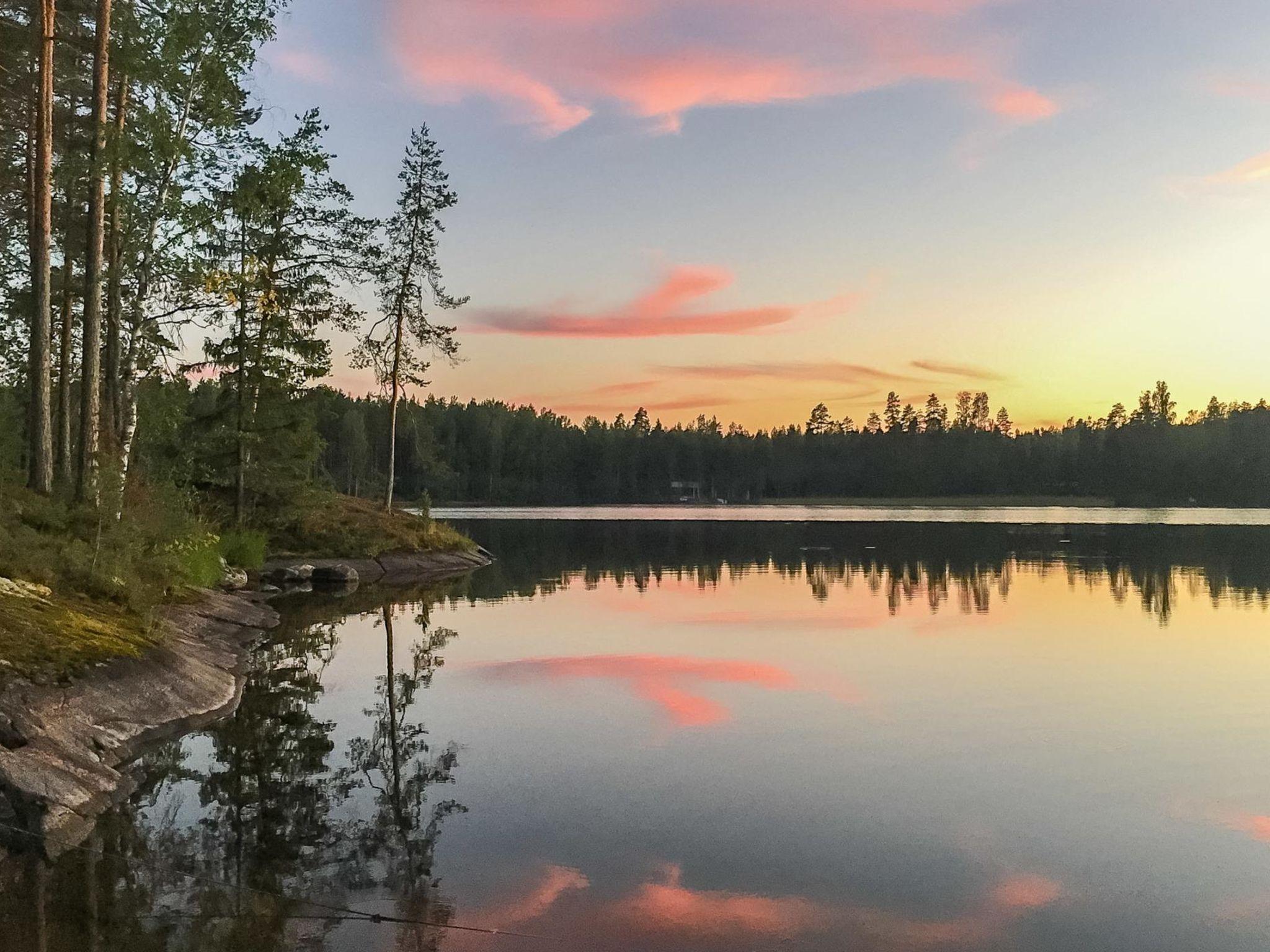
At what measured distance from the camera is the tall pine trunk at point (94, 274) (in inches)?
743

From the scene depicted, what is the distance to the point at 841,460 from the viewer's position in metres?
180

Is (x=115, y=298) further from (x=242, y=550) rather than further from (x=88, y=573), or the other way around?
(x=242, y=550)

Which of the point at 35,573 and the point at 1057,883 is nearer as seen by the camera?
the point at 1057,883

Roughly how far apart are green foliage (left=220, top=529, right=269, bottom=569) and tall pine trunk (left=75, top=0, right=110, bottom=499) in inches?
408

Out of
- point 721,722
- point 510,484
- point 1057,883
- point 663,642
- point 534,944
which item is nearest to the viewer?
point 534,944

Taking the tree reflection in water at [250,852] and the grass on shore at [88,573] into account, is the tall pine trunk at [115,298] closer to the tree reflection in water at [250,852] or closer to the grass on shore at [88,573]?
the grass on shore at [88,573]

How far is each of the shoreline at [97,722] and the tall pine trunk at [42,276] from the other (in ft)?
13.9

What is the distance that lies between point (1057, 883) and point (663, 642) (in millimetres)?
12423

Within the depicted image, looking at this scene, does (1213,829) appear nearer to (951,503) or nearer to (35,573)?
(35,573)

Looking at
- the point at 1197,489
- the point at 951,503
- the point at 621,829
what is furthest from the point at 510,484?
the point at 621,829

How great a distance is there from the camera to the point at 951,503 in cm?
15150

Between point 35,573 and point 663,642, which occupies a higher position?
point 35,573

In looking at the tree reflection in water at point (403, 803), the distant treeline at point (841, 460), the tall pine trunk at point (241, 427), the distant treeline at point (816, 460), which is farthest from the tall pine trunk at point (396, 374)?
the distant treeline at point (841, 460)

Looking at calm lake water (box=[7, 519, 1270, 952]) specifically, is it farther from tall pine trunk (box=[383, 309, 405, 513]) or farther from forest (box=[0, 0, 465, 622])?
tall pine trunk (box=[383, 309, 405, 513])
